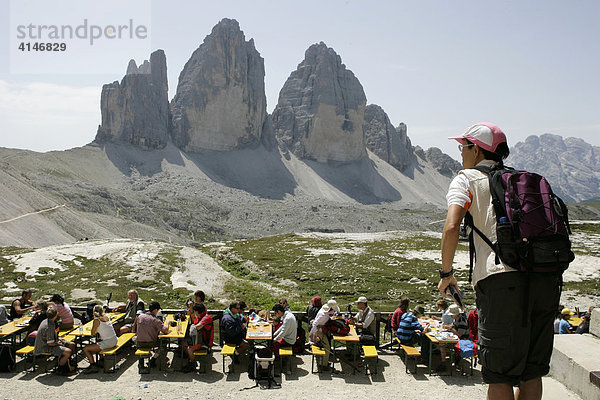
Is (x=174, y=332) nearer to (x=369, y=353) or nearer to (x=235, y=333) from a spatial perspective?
(x=235, y=333)

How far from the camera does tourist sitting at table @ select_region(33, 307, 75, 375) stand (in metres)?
12.5

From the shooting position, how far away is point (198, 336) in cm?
1326

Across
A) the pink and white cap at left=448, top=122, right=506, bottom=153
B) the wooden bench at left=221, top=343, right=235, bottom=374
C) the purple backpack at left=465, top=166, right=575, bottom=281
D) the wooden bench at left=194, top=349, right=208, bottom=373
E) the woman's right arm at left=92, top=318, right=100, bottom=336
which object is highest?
the pink and white cap at left=448, top=122, right=506, bottom=153

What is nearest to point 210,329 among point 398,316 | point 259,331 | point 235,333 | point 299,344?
point 235,333

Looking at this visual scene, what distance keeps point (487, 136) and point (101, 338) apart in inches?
487

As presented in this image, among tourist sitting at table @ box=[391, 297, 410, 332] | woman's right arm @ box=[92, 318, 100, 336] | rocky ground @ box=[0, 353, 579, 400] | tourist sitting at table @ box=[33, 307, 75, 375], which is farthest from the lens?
tourist sitting at table @ box=[391, 297, 410, 332]

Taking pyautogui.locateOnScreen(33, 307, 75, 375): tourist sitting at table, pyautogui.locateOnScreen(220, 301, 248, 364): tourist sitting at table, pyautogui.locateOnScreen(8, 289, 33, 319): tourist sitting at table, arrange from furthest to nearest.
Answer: pyautogui.locateOnScreen(8, 289, 33, 319): tourist sitting at table < pyautogui.locateOnScreen(220, 301, 248, 364): tourist sitting at table < pyautogui.locateOnScreen(33, 307, 75, 375): tourist sitting at table

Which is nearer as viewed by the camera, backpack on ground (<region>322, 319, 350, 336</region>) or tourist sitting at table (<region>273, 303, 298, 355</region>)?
tourist sitting at table (<region>273, 303, 298, 355</region>)

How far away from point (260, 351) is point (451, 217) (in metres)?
9.59

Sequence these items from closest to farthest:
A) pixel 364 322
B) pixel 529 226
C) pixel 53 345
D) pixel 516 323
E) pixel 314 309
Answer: pixel 529 226 < pixel 516 323 < pixel 53 345 < pixel 364 322 < pixel 314 309

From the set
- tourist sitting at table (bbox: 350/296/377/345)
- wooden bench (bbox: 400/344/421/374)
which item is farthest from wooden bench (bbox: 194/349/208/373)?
wooden bench (bbox: 400/344/421/374)

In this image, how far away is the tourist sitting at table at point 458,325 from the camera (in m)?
13.8

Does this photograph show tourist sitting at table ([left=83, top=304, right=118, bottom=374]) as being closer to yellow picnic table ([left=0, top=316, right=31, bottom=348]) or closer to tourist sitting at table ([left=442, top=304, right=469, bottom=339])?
yellow picnic table ([left=0, top=316, right=31, bottom=348])

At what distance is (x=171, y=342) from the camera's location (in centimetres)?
1494
